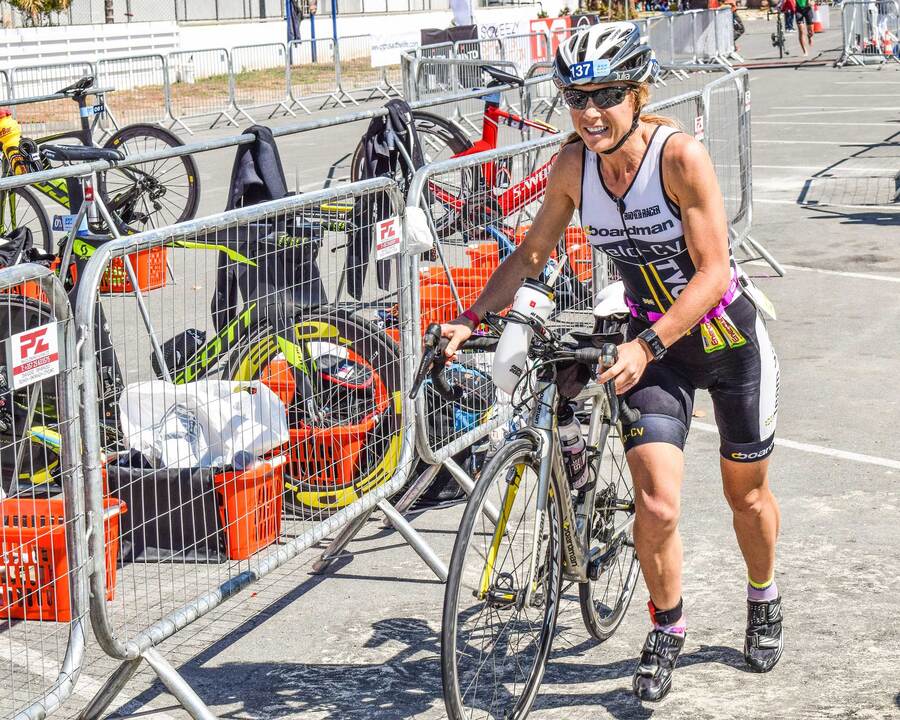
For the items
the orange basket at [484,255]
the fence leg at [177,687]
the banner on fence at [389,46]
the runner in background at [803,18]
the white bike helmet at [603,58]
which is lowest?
the fence leg at [177,687]

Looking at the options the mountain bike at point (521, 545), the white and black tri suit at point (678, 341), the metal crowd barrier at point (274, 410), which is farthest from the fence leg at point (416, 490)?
the white and black tri suit at point (678, 341)

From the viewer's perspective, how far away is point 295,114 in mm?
24891

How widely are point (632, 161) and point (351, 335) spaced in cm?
165

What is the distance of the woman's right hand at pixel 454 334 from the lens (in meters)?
3.88

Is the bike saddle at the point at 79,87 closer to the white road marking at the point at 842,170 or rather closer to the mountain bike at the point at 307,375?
the mountain bike at the point at 307,375

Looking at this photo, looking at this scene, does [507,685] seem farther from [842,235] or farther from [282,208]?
[842,235]

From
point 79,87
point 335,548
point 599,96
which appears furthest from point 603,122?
point 79,87

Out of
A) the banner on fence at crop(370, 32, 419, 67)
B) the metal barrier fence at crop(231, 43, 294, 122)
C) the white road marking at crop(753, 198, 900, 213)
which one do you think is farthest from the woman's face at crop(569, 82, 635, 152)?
the banner on fence at crop(370, 32, 419, 67)

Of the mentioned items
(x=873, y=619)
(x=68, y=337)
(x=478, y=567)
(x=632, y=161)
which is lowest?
(x=873, y=619)

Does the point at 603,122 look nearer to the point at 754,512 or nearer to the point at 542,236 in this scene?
the point at 542,236

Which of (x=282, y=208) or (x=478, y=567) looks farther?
(x=282, y=208)

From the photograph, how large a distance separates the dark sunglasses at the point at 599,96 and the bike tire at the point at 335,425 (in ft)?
4.78

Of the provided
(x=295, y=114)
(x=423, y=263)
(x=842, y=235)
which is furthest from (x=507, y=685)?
(x=295, y=114)

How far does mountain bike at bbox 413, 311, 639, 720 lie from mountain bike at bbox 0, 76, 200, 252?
5435 mm
